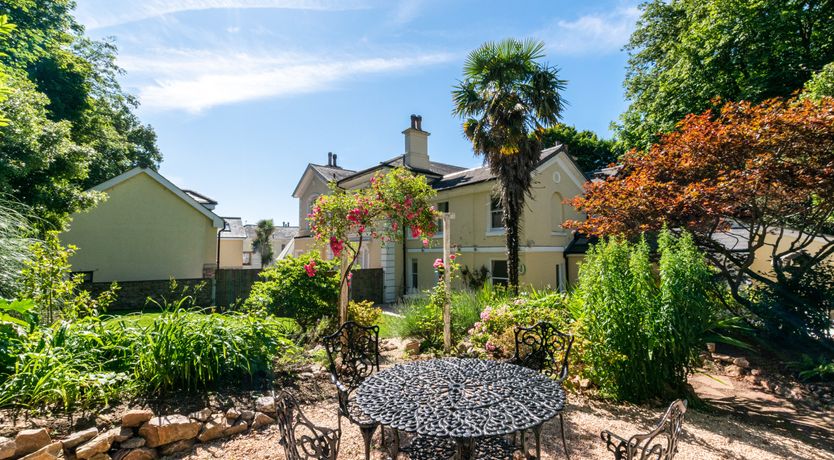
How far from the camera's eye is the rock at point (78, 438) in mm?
3070

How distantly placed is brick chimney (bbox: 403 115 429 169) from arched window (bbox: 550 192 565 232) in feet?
22.2

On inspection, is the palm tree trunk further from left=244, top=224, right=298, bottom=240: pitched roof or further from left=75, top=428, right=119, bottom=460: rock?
left=244, top=224, right=298, bottom=240: pitched roof

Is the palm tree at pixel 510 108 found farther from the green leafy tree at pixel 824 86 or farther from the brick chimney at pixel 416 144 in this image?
the brick chimney at pixel 416 144

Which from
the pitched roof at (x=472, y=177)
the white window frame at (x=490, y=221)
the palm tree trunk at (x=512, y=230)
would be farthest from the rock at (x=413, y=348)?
the white window frame at (x=490, y=221)

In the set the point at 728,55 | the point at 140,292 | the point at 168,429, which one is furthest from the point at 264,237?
the point at 728,55

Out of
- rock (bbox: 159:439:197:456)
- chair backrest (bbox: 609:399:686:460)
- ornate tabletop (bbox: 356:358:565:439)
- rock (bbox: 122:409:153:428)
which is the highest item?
chair backrest (bbox: 609:399:686:460)

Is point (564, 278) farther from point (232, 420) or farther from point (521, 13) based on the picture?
point (232, 420)

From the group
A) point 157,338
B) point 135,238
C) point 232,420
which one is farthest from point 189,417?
point 135,238

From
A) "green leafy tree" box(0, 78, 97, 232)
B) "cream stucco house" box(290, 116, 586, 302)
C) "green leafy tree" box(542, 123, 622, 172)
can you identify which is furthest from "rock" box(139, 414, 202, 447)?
"green leafy tree" box(542, 123, 622, 172)

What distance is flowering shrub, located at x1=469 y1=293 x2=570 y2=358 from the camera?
5.77 m

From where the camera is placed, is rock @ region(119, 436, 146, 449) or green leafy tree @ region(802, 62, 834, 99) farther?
green leafy tree @ region(802, 62, 834, 99)

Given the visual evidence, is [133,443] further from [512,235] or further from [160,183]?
[160,183]

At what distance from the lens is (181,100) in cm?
859

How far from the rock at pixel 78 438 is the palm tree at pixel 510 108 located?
912 cm
